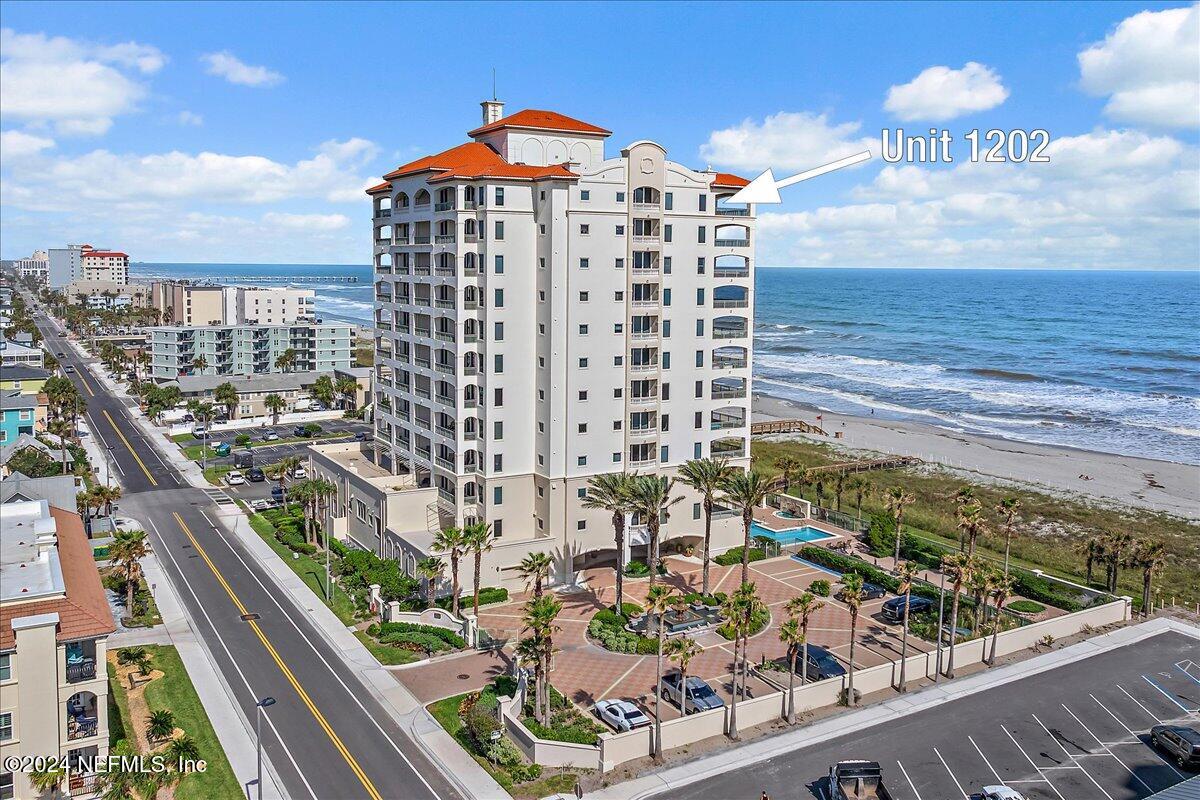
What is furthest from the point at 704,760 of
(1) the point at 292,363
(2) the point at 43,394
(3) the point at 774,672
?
(1) the point at 292,363

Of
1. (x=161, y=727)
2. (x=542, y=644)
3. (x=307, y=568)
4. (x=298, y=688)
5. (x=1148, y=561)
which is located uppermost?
(x=1148, y=561)

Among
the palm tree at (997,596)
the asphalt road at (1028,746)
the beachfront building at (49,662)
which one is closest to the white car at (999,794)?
the asphalt road at (1028,746)

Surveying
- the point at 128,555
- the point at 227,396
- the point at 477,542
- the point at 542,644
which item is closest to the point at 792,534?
the point at 477,542

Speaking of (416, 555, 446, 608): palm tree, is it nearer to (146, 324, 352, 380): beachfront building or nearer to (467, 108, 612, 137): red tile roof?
(467, 108, 612, 137): red tile roof

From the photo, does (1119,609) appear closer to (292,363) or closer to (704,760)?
(704,760)

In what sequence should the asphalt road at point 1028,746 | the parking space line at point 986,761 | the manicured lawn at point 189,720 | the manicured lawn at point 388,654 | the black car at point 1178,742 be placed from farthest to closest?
1. the manicured lawn at point 388,654
2. the black car at point 1178,742
3. the parking space line at point 986,761
4. the asphalt road at point 1028,746
5. the manicured lawn at point 189,720

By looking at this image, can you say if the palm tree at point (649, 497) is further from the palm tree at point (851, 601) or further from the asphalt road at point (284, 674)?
the asphalt road at point (284, 674)

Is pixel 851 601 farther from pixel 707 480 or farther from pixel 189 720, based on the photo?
pixel 189 720
